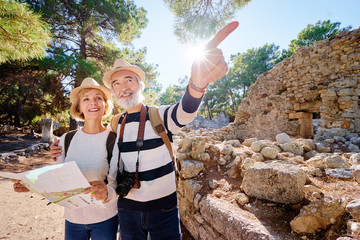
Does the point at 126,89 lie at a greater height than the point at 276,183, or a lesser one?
greater

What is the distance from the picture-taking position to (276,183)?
4.95 feet

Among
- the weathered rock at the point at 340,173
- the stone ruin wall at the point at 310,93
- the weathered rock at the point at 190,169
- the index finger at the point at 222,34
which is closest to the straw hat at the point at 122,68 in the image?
the index finger at the point at 222,34

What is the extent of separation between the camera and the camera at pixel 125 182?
1.12 m

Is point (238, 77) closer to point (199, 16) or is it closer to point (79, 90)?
point (199, 16)

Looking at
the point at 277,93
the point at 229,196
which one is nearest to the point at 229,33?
the point at 229,196

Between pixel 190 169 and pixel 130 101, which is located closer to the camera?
pixel 130 101

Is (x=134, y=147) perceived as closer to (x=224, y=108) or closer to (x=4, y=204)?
(x=4, y=204)

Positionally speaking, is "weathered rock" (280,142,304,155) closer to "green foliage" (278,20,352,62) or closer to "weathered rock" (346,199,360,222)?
"weathered rock" (346,199,360,222)

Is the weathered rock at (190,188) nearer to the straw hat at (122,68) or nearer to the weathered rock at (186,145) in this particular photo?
the weathered rock at (186,145)

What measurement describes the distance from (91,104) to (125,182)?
2.99 feet

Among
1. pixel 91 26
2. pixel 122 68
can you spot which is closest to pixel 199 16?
pixel 122 68

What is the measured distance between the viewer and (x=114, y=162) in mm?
1312

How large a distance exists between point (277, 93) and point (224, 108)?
17693mm

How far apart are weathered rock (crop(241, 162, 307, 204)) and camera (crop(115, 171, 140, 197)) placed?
4.13 feet
